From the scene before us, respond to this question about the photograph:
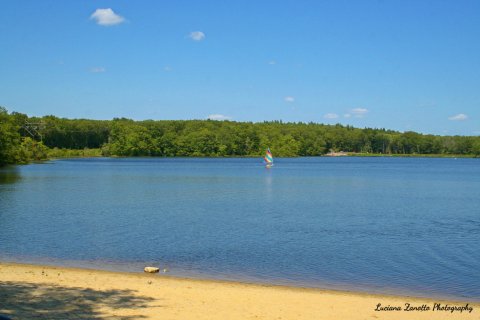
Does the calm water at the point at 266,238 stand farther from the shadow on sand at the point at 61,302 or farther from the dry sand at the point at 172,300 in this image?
the shadow on sand at the point at 61,302

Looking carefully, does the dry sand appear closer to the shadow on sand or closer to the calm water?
the shadow on sand

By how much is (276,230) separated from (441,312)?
46.6 ft

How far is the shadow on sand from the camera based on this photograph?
10211mm

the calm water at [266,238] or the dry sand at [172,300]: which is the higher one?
the dry sand at [172,300]

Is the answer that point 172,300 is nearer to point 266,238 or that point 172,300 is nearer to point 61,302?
point 61,302

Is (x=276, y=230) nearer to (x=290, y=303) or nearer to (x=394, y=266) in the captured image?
(x=394, y=266)

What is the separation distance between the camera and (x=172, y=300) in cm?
1212

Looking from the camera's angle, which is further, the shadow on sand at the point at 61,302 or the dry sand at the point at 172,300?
the dry sand at the point at 172,300

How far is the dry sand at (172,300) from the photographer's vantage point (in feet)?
35.4

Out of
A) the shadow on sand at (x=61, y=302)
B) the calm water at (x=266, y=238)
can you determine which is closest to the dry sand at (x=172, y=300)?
the shadow on sand at (x=61, y=302)

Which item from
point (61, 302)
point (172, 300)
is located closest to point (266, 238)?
point (172, 300)

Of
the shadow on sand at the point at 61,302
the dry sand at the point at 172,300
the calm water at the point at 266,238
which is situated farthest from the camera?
the calm water at the point at 266,238

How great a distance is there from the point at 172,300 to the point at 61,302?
2.38 metres

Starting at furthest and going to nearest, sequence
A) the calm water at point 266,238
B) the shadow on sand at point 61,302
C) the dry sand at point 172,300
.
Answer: the calm water at point 266,238
the dry sand at point 172,300
the shadow on sand at point 61,302
